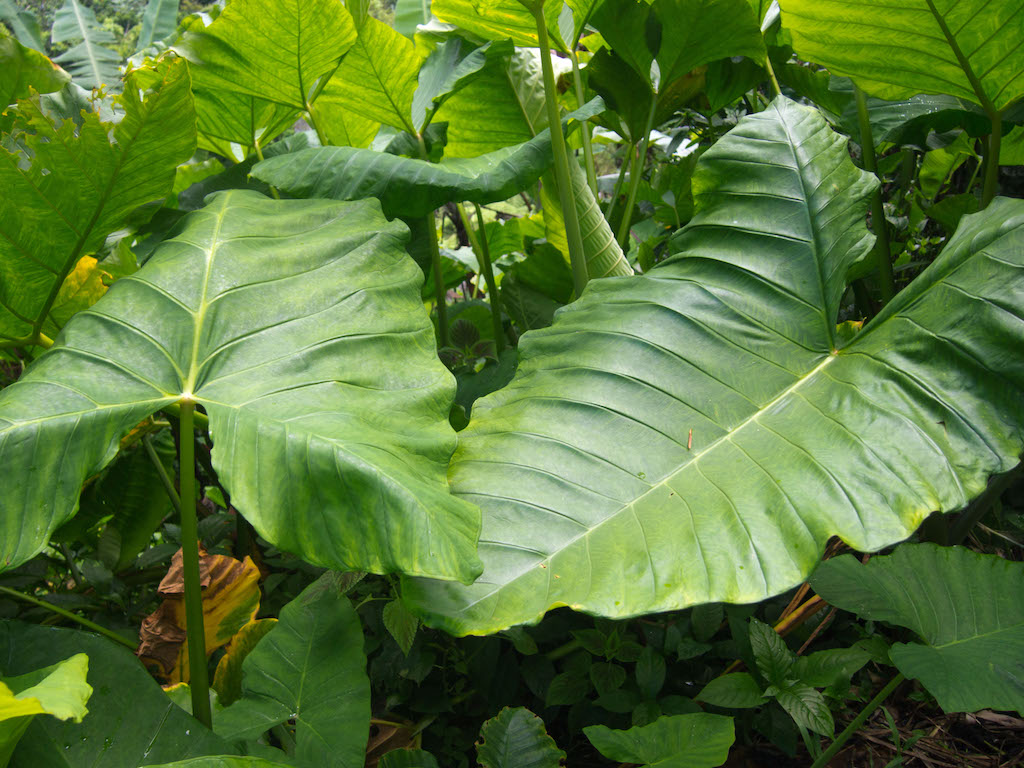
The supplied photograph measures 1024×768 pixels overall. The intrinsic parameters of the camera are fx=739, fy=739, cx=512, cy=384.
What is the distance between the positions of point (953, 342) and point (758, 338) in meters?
0.20

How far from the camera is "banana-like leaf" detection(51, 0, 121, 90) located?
275 centimetres

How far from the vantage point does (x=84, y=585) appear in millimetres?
1314

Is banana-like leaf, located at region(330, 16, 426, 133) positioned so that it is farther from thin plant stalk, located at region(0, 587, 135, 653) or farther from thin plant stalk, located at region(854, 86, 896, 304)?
thin plant stalk, located at region(0, 587, 135, 653)

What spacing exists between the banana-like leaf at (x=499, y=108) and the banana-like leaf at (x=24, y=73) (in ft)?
2.05

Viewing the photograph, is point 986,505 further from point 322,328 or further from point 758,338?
point 322,328

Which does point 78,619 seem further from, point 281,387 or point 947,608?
point 947,608

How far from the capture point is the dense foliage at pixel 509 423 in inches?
25.6

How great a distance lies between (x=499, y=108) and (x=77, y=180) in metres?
0.75

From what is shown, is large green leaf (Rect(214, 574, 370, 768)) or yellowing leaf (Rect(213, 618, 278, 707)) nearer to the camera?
large green leaf (Rect(214, 574, 370, 768))

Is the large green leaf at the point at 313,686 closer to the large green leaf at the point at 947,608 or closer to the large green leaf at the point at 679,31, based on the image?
the large green leaf at the point at 947,608

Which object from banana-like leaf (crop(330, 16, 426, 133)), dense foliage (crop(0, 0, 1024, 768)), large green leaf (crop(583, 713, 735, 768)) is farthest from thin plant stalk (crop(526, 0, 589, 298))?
large green leaf (crop(583, 713, 735, 768))

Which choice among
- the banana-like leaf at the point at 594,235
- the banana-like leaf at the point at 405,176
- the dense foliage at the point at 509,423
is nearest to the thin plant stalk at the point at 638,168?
the dense foliage at the point at 509,423

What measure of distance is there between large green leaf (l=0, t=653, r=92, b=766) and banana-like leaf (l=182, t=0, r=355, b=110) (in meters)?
0.85

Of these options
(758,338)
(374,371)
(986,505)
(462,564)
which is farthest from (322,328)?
(986,505)
